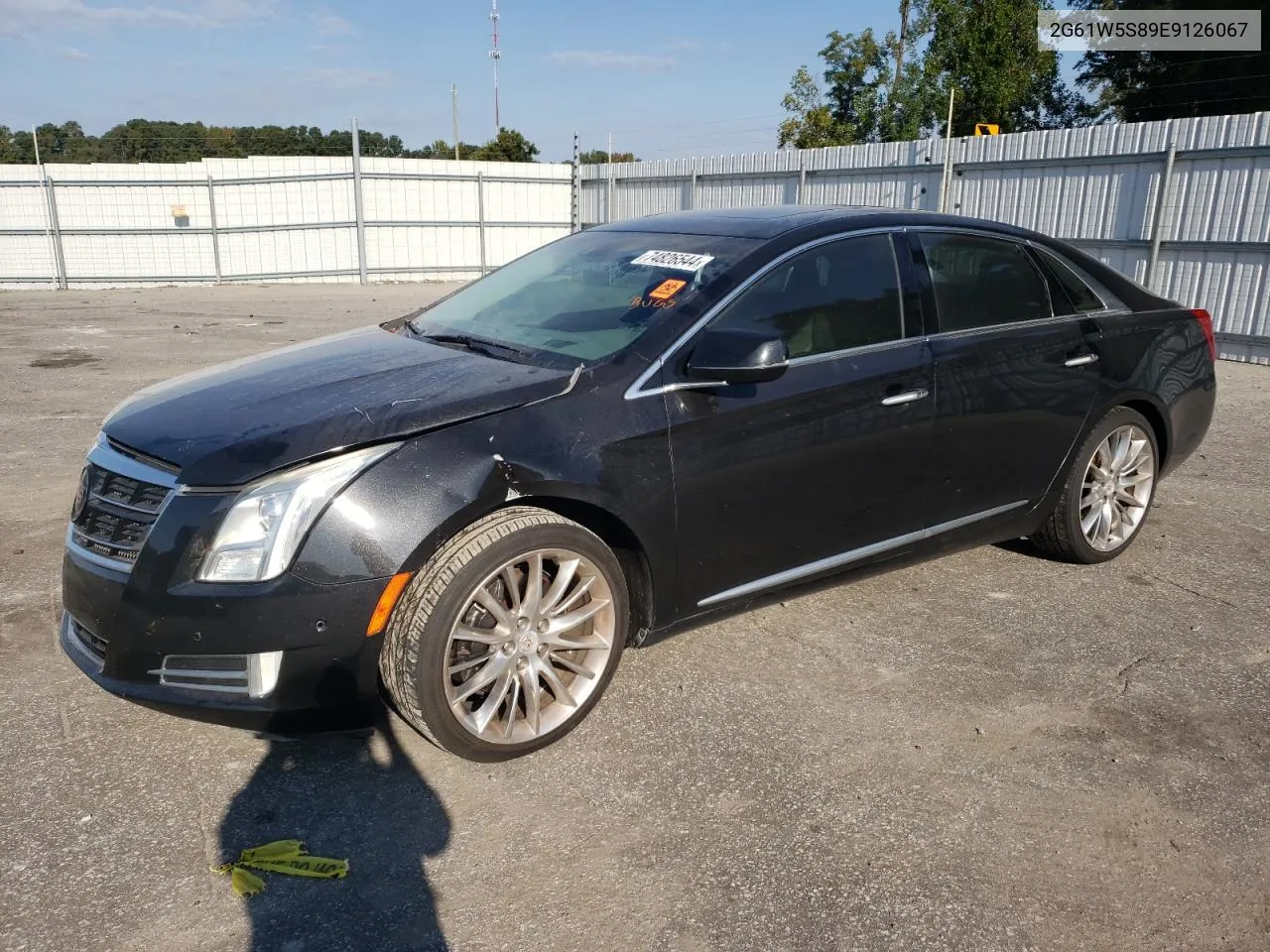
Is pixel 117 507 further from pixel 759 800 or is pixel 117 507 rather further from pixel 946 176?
pixel 946 176

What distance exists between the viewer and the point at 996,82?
31.9 meters

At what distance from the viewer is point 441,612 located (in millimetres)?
2842

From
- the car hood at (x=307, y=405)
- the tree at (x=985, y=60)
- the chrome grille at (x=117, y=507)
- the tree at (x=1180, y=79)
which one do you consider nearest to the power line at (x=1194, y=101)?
the tree at (x=1180, y=79)

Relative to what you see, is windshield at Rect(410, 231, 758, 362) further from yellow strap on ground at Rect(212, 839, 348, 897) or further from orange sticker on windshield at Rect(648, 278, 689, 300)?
yellow strap on ground at Rect(212, 839, 348, 897)

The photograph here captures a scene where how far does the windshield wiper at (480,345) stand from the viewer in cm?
353

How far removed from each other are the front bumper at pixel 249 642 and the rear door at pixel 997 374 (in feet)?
7.73

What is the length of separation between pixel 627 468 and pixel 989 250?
2146mm

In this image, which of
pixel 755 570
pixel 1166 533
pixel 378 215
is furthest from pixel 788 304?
pixel 378 215

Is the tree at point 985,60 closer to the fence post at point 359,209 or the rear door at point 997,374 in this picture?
the fence post at point 359,209

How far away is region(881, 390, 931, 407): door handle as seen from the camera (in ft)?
12.4

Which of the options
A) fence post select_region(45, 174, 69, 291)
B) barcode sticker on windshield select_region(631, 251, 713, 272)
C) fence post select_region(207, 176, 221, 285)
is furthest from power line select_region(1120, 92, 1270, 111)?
barcode sticker on windshield select_region(631, 251, 713, 272)

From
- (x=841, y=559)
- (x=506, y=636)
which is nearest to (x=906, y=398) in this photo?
(x=841, y=559)

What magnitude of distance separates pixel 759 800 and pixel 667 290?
1764mm

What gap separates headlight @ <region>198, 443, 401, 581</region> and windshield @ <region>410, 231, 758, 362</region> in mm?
1033
